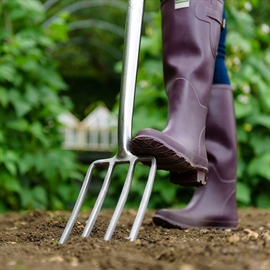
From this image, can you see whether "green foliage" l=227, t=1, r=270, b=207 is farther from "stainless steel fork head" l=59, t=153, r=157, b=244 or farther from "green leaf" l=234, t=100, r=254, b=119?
"stainless steel fork head" l=59, t=153, r=157, b=244

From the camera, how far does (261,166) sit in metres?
3.32

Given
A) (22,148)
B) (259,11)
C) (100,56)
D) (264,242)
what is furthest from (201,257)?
(100,56)

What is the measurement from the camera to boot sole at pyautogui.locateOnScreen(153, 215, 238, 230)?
1.55 m

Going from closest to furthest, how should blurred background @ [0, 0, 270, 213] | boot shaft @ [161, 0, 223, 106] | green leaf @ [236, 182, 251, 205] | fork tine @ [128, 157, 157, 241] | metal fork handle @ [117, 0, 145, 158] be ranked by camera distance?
fork tine @ [128, 157, 157, 241] < metal fork handle @ [117, 0, 145, 158] < boot shaft @ [161, 0, 223, 106] < blurred background @ [0, 0, 270, 213] < green leaf @ [236, 182, 251, 205]

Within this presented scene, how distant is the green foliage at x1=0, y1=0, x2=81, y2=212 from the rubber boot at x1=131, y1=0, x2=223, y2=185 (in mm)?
1737

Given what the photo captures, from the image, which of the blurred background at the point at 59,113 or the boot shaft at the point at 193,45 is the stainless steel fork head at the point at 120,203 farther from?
the blurred background at the point at 59,113

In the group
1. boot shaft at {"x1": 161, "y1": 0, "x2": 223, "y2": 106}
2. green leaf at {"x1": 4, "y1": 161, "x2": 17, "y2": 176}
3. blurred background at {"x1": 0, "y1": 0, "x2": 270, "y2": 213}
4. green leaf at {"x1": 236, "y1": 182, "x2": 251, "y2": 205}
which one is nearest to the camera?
boot shaft at {"x1": 161, "y1": 0, "x2": 223, "y2": 106}

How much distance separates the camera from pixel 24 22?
3391mm

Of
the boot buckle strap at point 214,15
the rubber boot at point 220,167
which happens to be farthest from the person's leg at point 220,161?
the boot buckle strap at point 214,15

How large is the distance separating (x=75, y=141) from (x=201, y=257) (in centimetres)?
708

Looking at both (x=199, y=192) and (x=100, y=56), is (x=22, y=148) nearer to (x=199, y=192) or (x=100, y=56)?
(x=199, y=192)

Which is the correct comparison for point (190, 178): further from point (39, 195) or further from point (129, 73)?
point (39, 195)

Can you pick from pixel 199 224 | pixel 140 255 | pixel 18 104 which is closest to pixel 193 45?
pixel 199 224

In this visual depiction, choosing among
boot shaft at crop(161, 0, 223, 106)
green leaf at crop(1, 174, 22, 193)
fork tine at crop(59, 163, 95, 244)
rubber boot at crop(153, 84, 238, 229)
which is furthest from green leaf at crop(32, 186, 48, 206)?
fork tine at crop(59, 163, 95, 244)
